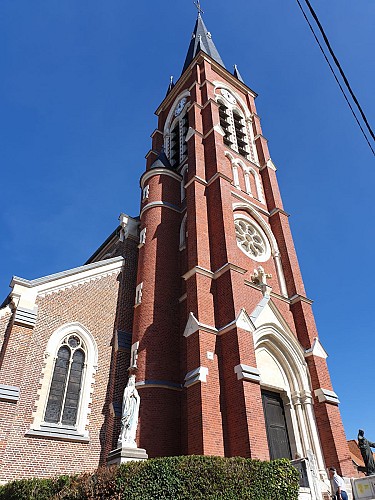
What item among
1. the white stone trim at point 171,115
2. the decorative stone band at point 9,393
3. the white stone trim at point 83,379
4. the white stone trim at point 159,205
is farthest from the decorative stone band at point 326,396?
the white stone trim at point 171,115

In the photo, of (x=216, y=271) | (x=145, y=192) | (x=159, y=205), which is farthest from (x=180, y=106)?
(x=216, y=271)

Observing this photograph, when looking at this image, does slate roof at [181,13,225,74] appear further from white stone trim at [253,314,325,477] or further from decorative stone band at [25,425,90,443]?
decorative stone band at [25,425,90,443]

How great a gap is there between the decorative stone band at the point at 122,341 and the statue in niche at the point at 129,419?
3205 millimetres

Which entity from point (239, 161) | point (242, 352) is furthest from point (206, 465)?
point (239, 161)

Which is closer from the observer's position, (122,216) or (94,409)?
(94,409)

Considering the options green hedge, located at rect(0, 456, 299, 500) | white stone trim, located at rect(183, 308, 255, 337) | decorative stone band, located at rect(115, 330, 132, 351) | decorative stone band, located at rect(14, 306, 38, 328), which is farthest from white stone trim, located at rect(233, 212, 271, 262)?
green hedge, located at rect(0, 456, 299, 500)

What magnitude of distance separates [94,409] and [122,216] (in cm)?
1011

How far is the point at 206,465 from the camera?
28.0ft

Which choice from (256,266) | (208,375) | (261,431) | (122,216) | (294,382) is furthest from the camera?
(122,216)

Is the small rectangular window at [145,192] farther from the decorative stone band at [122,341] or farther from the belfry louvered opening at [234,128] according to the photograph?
the decorative stone band at [122,341]

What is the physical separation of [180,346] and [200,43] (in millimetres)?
25677

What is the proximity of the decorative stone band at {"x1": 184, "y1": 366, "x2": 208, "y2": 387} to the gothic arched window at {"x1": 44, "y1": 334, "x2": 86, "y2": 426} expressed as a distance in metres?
4.23

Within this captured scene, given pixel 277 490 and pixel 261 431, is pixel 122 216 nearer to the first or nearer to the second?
pixel 261 431

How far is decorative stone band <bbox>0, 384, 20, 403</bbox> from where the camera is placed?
38.7ft
